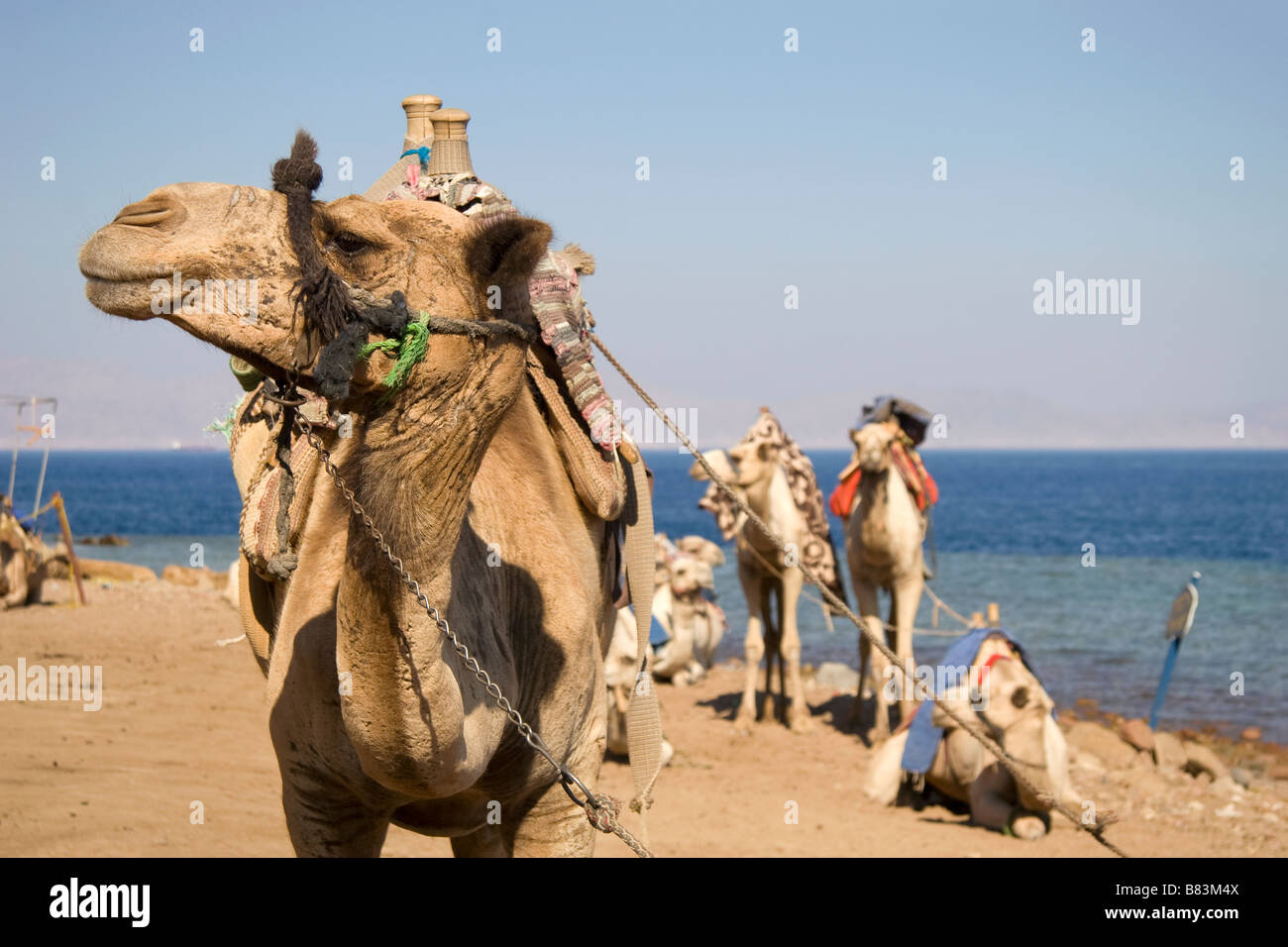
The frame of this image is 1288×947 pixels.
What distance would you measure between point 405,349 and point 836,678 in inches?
552

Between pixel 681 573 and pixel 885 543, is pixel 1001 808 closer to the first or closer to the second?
pixel 885 543

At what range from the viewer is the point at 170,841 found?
7.23 meters

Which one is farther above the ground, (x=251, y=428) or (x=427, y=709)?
(x=251, y=428)

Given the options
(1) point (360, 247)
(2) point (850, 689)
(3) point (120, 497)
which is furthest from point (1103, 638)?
(3) point (120, 497)

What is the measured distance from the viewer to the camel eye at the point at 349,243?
274cm

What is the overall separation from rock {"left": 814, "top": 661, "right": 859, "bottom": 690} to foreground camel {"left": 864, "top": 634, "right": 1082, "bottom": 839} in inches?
233

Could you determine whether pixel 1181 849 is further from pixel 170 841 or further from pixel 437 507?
pixel 437 507

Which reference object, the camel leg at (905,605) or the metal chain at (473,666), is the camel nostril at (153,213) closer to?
the metal chain at (473,666)

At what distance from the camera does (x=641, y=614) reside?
487cm

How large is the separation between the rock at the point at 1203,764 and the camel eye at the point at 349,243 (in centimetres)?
1043

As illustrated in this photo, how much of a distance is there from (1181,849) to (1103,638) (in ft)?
52.0

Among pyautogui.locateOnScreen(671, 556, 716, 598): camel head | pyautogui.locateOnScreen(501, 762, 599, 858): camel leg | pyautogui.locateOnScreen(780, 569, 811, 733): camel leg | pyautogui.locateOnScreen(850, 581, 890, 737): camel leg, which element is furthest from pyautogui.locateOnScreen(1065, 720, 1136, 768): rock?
pyautogui.locateOnScreen(501, 762, 599, 858): camel leg

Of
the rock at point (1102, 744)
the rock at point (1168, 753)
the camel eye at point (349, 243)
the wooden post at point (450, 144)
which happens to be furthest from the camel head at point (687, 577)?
the camel eye at point (349, 243)

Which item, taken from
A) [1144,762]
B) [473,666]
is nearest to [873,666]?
[1144,762]
